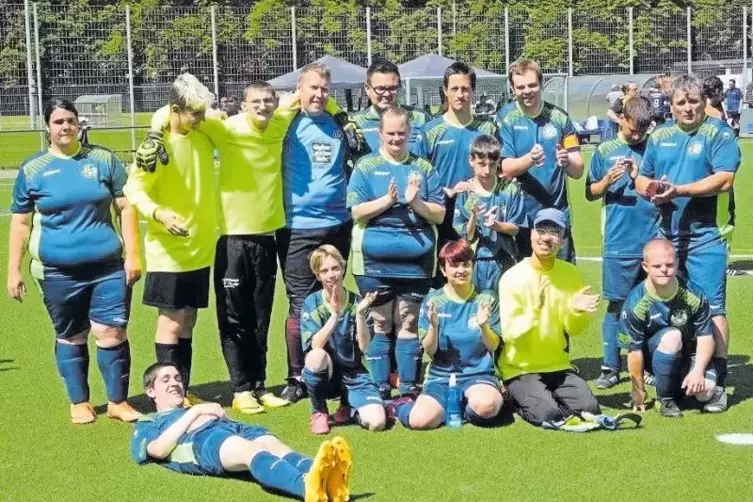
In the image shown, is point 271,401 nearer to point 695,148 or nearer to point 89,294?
point 89,294

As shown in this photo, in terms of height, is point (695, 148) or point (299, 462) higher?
point (695, 148)

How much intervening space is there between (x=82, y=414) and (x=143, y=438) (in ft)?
3.56

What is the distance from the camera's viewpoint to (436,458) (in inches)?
230

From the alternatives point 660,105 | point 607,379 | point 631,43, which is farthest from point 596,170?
point 631,43

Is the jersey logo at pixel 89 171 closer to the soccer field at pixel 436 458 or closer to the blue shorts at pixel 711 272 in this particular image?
the soccer field at pixel 436 458

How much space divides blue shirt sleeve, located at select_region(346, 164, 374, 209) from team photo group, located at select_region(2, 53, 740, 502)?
0.01 metres

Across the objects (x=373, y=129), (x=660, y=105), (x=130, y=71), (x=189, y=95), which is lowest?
(x=373, y=129)

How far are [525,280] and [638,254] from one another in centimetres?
123

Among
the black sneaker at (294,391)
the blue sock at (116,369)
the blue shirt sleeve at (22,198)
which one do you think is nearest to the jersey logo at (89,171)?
the blue shirt sleeve at (22,198)

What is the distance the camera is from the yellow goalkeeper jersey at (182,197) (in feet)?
21.7

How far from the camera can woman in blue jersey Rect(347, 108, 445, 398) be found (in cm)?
680

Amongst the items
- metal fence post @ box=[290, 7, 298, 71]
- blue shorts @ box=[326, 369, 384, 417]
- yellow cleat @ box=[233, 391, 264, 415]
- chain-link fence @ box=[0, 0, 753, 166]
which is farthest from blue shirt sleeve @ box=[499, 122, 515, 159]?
metal fence post @ box=[290, 7, 298, 71]

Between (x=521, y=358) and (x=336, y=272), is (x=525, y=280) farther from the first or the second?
(x=336, y=272)

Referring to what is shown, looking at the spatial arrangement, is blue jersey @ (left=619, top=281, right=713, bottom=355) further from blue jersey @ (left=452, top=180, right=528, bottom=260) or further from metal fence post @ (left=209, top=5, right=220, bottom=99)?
metal fence post @ (left=209, top=5, right=220, bottom=99)
